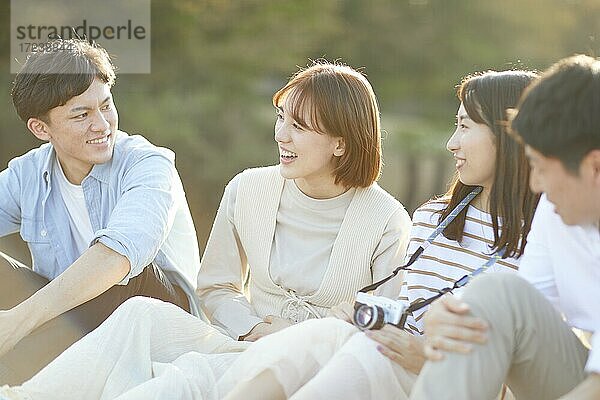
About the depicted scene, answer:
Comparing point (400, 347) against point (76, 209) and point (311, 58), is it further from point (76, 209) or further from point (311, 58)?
point (311, 58)

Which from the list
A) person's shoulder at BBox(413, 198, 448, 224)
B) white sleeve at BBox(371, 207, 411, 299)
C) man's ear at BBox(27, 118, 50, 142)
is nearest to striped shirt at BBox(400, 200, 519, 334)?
person's shoulder at BBox(413, 198, 448, 224)

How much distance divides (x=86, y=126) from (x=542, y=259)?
44.8 inches

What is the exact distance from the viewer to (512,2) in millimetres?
6598

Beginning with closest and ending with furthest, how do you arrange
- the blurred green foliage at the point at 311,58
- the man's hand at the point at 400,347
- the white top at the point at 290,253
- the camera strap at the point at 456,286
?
the man's hand at the point at 400,347
the camera strap at the point at 456,286
the white top at the point at 290,253
the blurred green foliage at the point at 311,58

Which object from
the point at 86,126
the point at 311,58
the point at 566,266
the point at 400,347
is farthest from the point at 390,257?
the point at 311,58

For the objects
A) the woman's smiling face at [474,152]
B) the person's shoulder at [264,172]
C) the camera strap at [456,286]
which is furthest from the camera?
the person's shoulder at [264,172]

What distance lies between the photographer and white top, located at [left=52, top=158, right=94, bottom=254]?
227 centimetres

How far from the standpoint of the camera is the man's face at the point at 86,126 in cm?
221

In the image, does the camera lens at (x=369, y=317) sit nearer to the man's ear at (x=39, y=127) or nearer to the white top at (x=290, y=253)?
the white top at (x=290, y=253)

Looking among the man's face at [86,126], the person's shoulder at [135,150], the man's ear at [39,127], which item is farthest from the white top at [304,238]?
the man's ear at [39,127]

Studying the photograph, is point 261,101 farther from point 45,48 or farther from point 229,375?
point 229,375

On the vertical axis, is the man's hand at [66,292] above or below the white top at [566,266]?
below

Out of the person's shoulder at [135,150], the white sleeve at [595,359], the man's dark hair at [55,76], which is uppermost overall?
the man's dark hair at [55,76]

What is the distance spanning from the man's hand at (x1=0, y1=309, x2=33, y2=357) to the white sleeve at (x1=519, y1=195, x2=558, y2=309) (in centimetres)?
98
